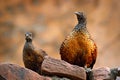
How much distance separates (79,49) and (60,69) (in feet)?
0.72

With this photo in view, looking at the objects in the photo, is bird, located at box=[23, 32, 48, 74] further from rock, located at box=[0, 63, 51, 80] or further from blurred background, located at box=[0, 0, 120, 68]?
blurred background, located at box=[0, 0, 120, 68]

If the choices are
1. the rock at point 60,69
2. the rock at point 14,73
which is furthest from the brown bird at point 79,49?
the rock at point 14,73

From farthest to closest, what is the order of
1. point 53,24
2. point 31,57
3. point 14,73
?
point 53,24 → point 31,57 → point 14,73

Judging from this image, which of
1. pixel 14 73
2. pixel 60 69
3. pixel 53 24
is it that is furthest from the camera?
pixel 53 24

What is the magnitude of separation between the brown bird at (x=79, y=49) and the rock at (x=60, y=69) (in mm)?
135

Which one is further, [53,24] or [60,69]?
[53,24]

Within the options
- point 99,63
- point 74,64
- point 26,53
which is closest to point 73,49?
point 74,64

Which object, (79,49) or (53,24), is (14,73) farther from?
(53,24)

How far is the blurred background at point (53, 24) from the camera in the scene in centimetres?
474

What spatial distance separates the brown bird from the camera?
8.99 feet

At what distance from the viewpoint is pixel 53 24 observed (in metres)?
4.80

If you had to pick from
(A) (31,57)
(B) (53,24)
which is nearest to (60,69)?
(A) (31,57)

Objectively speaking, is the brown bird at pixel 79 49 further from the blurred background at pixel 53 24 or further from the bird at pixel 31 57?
the blurred background at pixel 53 24

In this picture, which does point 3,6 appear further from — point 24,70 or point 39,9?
point 24,70
